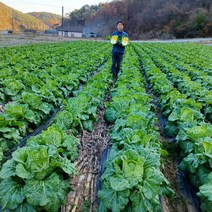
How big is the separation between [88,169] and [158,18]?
57298mm

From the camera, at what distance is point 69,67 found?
8906 millimetres

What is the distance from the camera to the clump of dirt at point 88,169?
2.66m

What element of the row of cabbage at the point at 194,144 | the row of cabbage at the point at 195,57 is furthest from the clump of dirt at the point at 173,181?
the row of cabbage at the point at 195,57

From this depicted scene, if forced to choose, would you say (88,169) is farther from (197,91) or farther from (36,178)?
(197,91)

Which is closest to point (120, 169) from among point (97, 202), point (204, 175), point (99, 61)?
point (97, 202)

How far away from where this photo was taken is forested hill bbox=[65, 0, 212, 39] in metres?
45.1

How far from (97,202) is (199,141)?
128cm

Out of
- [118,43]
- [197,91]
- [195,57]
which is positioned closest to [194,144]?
[197,91]

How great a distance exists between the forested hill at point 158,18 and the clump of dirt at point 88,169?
4420 centimetres

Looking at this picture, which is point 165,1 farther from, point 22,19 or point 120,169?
point 22,19

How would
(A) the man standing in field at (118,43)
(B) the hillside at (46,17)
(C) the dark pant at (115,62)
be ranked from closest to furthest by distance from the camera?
(A) the man standing in field at (118,43) → (C) the dark pant at (115,62) → (B) the hillside at (46,17)

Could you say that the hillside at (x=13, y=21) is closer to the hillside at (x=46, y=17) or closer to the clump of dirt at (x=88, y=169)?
the hillside at (x=46, y=17)

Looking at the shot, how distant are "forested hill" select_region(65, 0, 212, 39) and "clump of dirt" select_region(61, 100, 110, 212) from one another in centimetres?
4420

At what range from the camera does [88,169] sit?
3.31 meters
